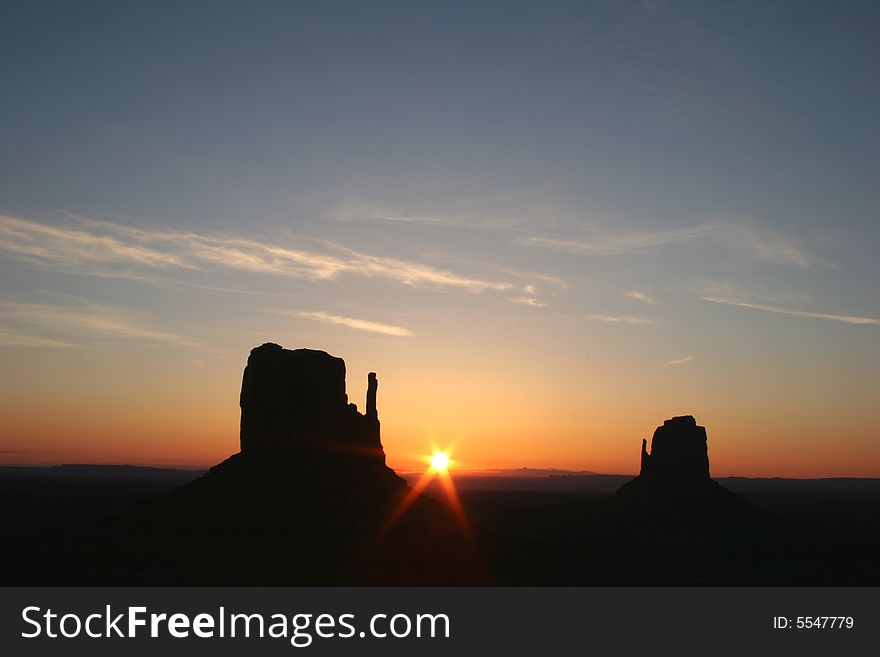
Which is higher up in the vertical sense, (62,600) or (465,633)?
(62,600)

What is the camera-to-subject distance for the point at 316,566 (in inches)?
2418

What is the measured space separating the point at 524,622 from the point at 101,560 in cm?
3275

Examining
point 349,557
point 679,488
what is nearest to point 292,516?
point 349,557

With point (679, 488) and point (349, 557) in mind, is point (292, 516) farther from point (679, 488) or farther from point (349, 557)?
point (679, 488)

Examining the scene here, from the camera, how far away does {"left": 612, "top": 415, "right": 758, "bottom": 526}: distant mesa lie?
452 ft

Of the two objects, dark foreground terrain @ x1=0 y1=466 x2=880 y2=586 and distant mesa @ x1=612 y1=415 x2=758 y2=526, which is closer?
dark foreground terrain @ x1=0 y1=466 x2=880 y2=586

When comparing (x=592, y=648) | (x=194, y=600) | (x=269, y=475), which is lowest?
(x=592, y=648)

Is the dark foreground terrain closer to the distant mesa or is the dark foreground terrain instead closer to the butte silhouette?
the butte silhouette

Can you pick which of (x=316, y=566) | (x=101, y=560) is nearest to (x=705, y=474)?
(x=316, y=566)

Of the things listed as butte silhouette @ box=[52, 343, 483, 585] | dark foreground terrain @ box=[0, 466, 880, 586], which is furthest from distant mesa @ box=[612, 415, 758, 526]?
butte silhouette @ box=[52, 343, 483, 585]

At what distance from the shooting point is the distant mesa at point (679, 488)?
137750mm

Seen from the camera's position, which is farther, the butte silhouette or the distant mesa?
the distant mesa

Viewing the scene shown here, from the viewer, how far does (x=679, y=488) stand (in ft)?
484

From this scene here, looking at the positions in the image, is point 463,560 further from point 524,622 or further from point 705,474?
point 705,474
